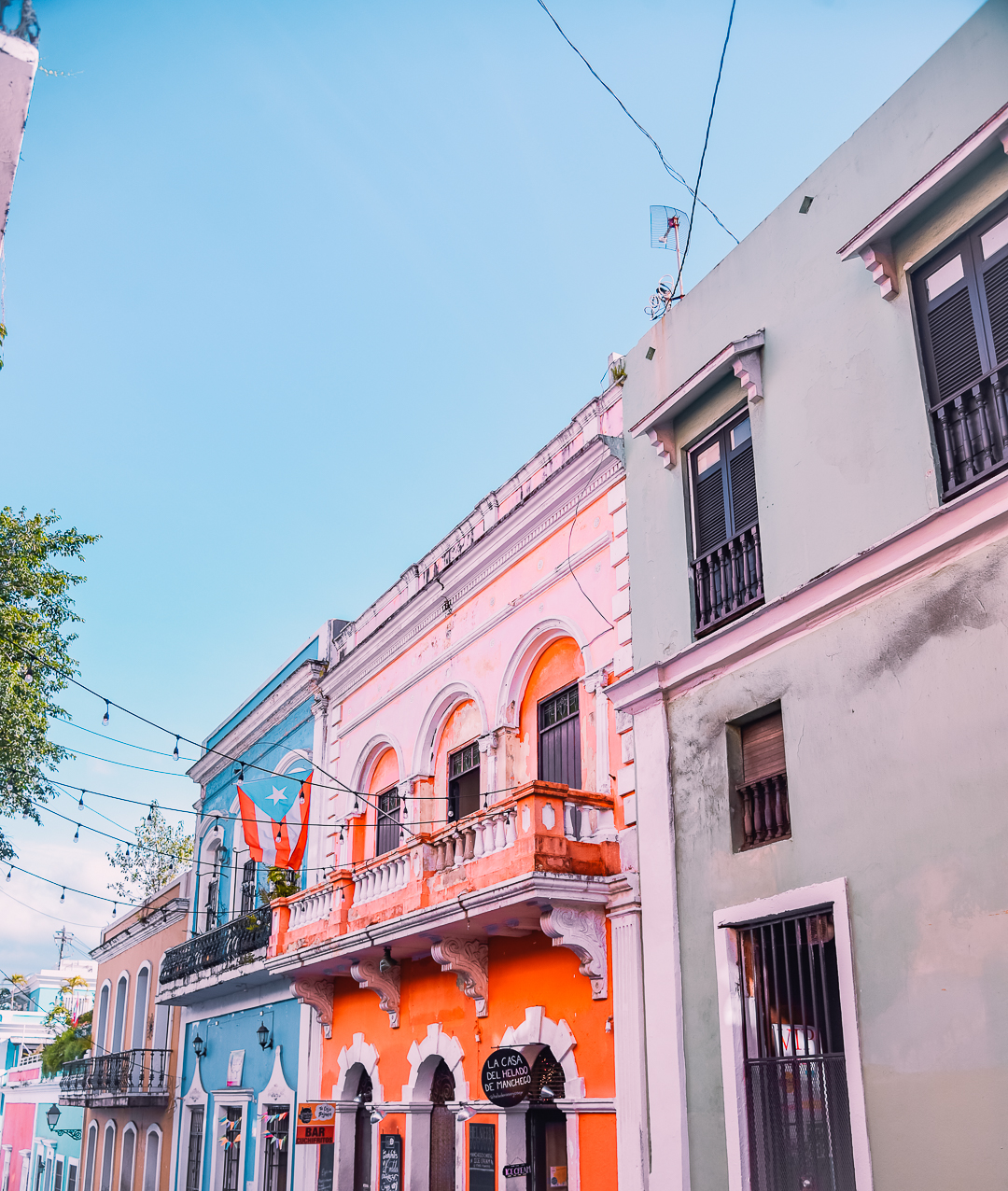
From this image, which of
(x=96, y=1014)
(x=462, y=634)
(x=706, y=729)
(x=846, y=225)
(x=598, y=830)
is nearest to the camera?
(x=846, y=225)

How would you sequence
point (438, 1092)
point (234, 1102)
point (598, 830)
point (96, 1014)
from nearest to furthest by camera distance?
point (598, 830) → point (438, 1092) → point (234, 1102) → point (96, 1014)

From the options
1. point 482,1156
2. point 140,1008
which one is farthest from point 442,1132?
point 140,1008

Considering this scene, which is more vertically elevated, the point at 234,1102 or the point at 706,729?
the point at 706,729

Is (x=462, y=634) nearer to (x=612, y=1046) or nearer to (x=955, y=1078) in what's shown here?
(x=612, y=1046)

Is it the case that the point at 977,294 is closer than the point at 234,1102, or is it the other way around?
the point at 977,294

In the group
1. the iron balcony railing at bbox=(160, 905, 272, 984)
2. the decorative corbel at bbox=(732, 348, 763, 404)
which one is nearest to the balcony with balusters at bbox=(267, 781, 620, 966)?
the iron balcony railing at bbox=(160, 905, 272, 984)

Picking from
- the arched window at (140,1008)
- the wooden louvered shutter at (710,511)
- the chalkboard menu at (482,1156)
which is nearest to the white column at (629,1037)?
the chalkboard menu at (482,1156)

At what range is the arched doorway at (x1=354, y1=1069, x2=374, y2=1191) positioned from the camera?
13891mm

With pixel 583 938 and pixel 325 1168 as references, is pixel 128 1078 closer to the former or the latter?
pixel 325 1168

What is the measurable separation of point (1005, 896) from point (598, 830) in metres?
4.45

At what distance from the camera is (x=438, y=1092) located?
12.7m

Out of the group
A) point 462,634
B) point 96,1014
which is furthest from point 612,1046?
point 96,1014

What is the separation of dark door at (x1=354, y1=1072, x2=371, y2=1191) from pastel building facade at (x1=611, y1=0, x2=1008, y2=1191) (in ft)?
20.5

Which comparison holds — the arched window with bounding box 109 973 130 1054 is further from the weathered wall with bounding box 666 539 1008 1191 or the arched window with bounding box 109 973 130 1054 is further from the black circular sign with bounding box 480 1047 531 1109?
the weathered wall with bounding box 666 539 1008 1191
